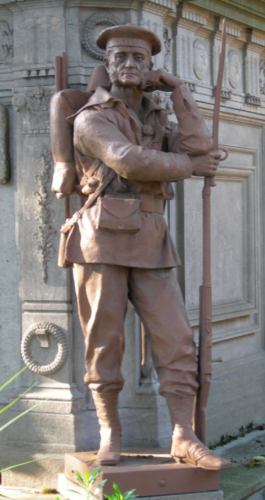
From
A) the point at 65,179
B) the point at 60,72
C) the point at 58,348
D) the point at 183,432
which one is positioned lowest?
the point at 183,432

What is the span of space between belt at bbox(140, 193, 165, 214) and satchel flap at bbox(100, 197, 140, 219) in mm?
83

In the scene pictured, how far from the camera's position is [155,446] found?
658cm

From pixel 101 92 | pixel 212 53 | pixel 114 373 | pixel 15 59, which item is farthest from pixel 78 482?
pixel 212 53

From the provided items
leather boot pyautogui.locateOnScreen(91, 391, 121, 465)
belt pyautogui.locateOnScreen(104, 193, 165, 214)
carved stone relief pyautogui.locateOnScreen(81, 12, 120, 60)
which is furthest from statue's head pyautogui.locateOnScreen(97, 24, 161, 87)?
leather boot pyautogui.locateOnScreen(91, 391, 121, 465)

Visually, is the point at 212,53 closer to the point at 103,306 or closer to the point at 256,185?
the point at 256,185

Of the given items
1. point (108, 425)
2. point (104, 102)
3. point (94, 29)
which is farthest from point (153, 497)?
point (94, 29)

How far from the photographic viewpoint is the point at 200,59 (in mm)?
7434

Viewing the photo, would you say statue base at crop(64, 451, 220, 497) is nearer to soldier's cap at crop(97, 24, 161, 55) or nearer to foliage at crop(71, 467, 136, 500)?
foliage at crop(71, 467, 136, 500)

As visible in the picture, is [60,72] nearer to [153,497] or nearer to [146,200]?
[146,200]

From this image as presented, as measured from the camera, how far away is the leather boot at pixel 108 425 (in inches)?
224

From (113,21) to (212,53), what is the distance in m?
1.29

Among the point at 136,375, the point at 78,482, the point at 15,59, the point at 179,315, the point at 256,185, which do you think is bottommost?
the point at 78,482

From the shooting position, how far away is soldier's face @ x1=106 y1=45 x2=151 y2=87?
219 inches

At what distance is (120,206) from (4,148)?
139 cm
